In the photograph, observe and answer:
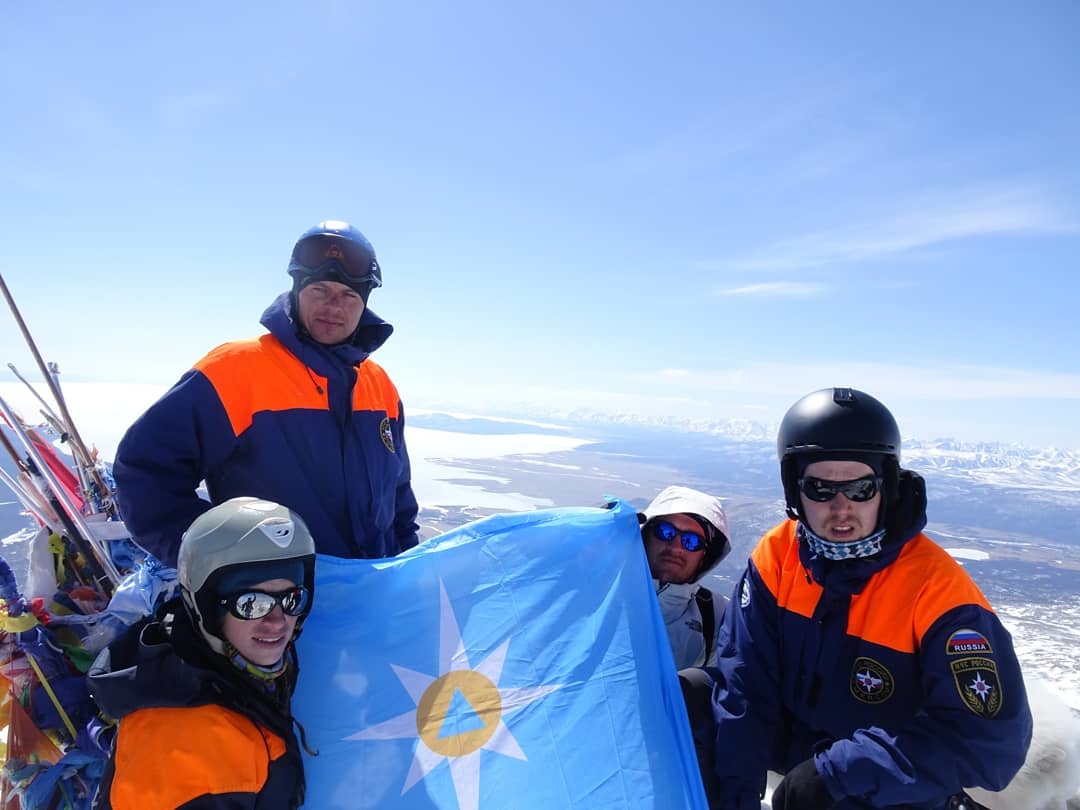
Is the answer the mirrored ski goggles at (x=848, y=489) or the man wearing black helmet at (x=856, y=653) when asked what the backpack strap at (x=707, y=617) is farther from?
the mirrored ski goggles at (x=848, y=489)

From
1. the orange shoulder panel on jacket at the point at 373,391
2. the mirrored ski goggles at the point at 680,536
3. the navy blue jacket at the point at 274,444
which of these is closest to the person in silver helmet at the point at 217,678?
the navy blue jacket at the point at 274,444

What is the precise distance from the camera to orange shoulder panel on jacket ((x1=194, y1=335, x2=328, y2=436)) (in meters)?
3.45

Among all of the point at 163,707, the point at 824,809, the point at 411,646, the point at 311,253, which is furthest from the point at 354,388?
the point at 824,809

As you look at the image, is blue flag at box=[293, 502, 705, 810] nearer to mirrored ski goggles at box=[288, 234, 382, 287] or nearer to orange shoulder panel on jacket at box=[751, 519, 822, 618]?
orange shoulder panel on jacket at box=[751, 519, 822, 618]

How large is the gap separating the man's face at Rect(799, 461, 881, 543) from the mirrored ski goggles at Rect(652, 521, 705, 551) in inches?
58.0

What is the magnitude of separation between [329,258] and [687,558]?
12.2 feet

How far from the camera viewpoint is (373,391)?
4.15 m

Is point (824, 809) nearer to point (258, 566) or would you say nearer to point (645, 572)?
point (645, 572)

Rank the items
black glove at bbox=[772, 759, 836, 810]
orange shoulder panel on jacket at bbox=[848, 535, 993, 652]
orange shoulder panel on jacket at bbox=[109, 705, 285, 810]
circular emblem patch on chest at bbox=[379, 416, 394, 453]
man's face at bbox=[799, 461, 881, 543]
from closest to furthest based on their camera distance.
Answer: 1. orange shoulder panel on jacket at bbox=[109, 705, 285, 810]
2. orange shoulder panel on jacket at bbox=[848, 535, 993, 652]
3. black glove at bbox=[772, 759, 836, 810]
4. man's face at bbox=[799, 461, 881, 543]
5. circular emblem patch on chest at bbox=[379, 416, 394, 453]

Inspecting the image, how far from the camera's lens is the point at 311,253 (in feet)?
12.8

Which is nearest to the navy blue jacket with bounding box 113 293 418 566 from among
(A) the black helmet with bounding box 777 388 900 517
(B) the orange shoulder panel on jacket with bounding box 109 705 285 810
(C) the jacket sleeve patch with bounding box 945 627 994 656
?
(B) the orange shoulder panel on jacket with bounding box 109 705 285 810

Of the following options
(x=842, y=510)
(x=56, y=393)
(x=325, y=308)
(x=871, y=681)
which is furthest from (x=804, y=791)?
(x=56, y=393)

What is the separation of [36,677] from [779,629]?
438 cm

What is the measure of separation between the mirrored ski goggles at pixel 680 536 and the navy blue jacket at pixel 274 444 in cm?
230
